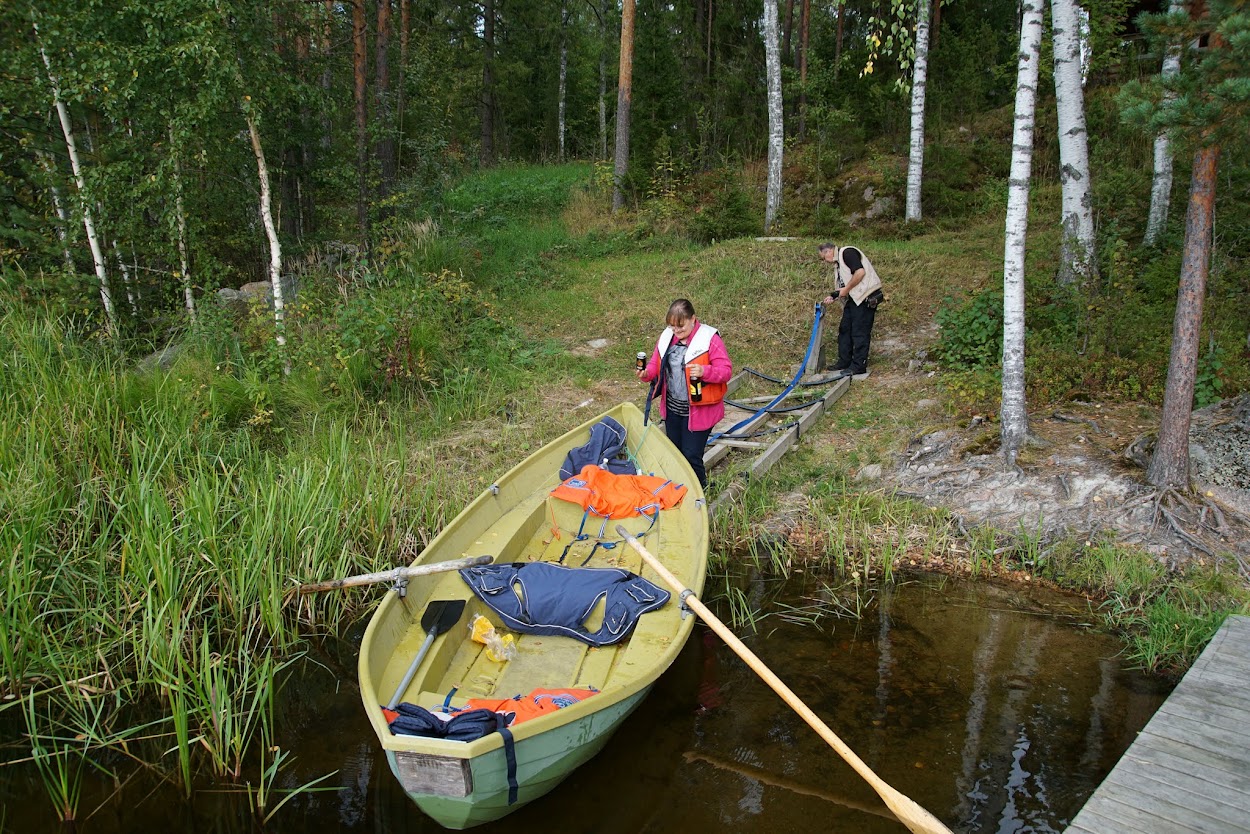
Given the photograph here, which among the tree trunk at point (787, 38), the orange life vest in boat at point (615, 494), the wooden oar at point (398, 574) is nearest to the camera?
the wooden oar at point (398, 574)

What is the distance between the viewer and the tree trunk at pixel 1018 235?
241 inches

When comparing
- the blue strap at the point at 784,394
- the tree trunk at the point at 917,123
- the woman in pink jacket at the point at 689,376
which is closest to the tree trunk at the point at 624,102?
the tree trunk at the point at 917,123

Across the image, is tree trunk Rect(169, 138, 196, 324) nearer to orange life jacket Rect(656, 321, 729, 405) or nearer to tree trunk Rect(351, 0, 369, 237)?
tree trunk Rect(351, 0, 369, 237)

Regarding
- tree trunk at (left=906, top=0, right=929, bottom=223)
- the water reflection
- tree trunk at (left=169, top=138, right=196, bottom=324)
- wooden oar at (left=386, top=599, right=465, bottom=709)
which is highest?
tree trunk at (left=906, top=0, right=929, bottom=223)

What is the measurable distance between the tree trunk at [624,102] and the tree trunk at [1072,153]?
8.93 meters

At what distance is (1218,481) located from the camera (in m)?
5.71

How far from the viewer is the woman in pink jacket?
5941mm

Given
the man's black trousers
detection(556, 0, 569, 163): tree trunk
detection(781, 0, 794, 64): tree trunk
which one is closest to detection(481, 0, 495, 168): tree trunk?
detection(556, 0, 569, 163): tree trunk

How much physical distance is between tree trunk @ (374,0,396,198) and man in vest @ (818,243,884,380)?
6231 millimetres

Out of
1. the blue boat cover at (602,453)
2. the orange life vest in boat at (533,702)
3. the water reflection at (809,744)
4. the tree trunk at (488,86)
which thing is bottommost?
the water reflection at (809,744)

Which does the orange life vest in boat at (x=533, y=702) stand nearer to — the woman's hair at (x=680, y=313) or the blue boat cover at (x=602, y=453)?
the blue boat cover at (x=602, y=453)

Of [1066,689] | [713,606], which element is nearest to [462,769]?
[713,606]

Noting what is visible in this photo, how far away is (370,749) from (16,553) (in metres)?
2.20

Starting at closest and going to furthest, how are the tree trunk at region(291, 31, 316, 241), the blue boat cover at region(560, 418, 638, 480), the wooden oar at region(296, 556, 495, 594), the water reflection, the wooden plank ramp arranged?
1. the water reflection
2. the wooden oar at region(296, 556, 495, 594)
3. the blue boat cover at region(560, 418, 638, 480)
4. the wooden plank ramp
5. the tree trunk at region(291, 31, 316, 241)
